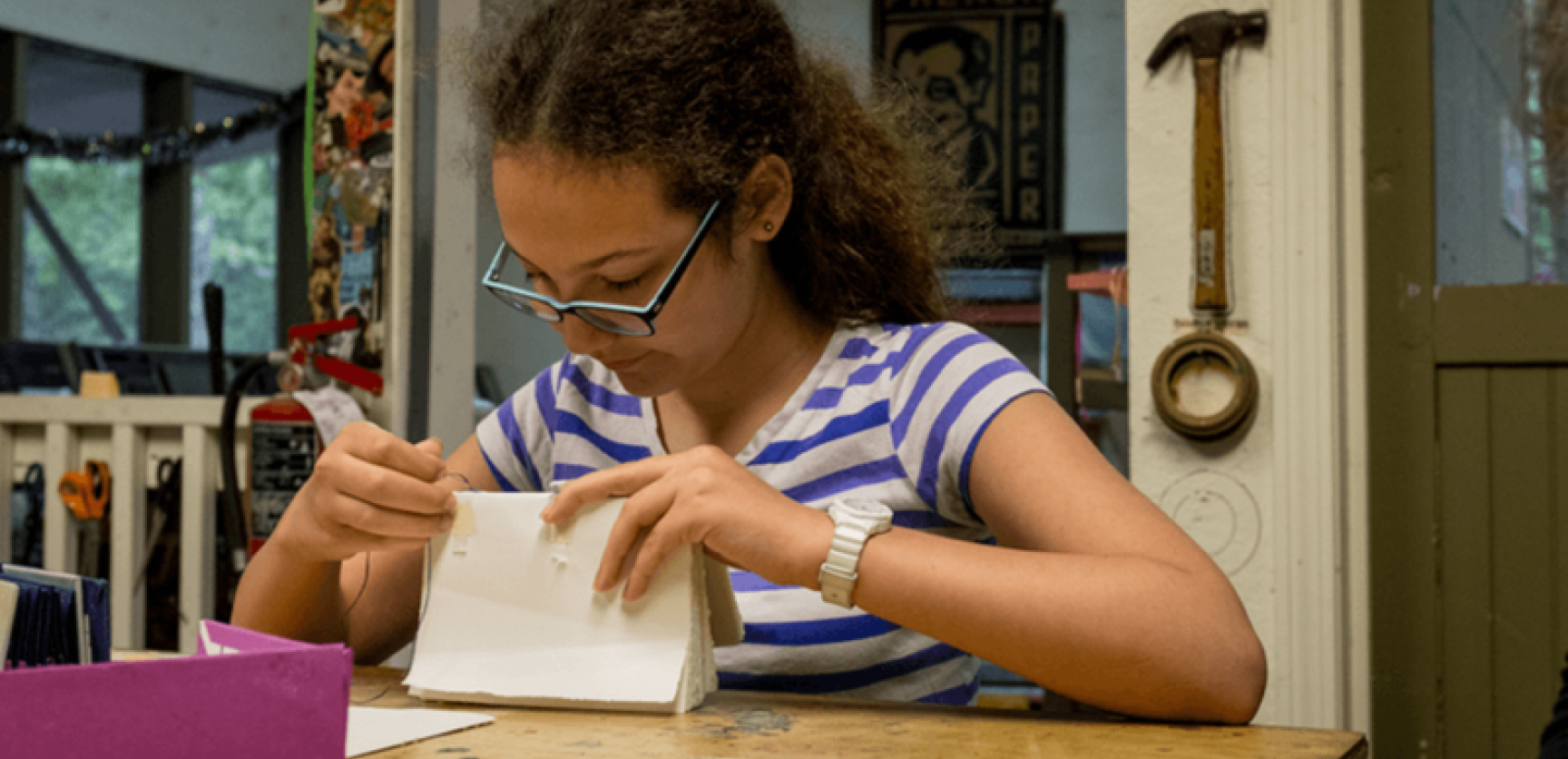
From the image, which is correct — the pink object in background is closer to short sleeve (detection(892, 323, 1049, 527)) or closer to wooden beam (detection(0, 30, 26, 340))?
short sleeve (detection(892, 323, 1049, 527))

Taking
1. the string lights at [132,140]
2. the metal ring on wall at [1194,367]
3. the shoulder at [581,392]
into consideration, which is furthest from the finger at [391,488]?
the string lights at [132,140]

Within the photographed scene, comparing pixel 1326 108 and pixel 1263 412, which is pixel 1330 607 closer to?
pixel 1263 412

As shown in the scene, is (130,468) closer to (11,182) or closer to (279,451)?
(279,451)

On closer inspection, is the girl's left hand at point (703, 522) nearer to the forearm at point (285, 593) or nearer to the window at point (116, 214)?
the forearm at point (285, 593)

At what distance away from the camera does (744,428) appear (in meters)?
1.17

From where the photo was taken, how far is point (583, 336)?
1.04 metres

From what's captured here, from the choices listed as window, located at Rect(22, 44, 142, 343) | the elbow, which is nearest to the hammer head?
the elbow

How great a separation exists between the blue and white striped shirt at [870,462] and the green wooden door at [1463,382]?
1239 millimetres

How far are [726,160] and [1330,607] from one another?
54.6 inches

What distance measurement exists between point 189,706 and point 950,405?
0.63 metres

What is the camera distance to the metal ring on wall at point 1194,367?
1.93 meters

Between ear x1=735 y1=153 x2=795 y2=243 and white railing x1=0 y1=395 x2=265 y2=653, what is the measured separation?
156cm

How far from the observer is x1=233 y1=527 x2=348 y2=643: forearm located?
3.41 feet

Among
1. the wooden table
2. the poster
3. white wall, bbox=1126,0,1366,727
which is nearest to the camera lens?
the wooden table
